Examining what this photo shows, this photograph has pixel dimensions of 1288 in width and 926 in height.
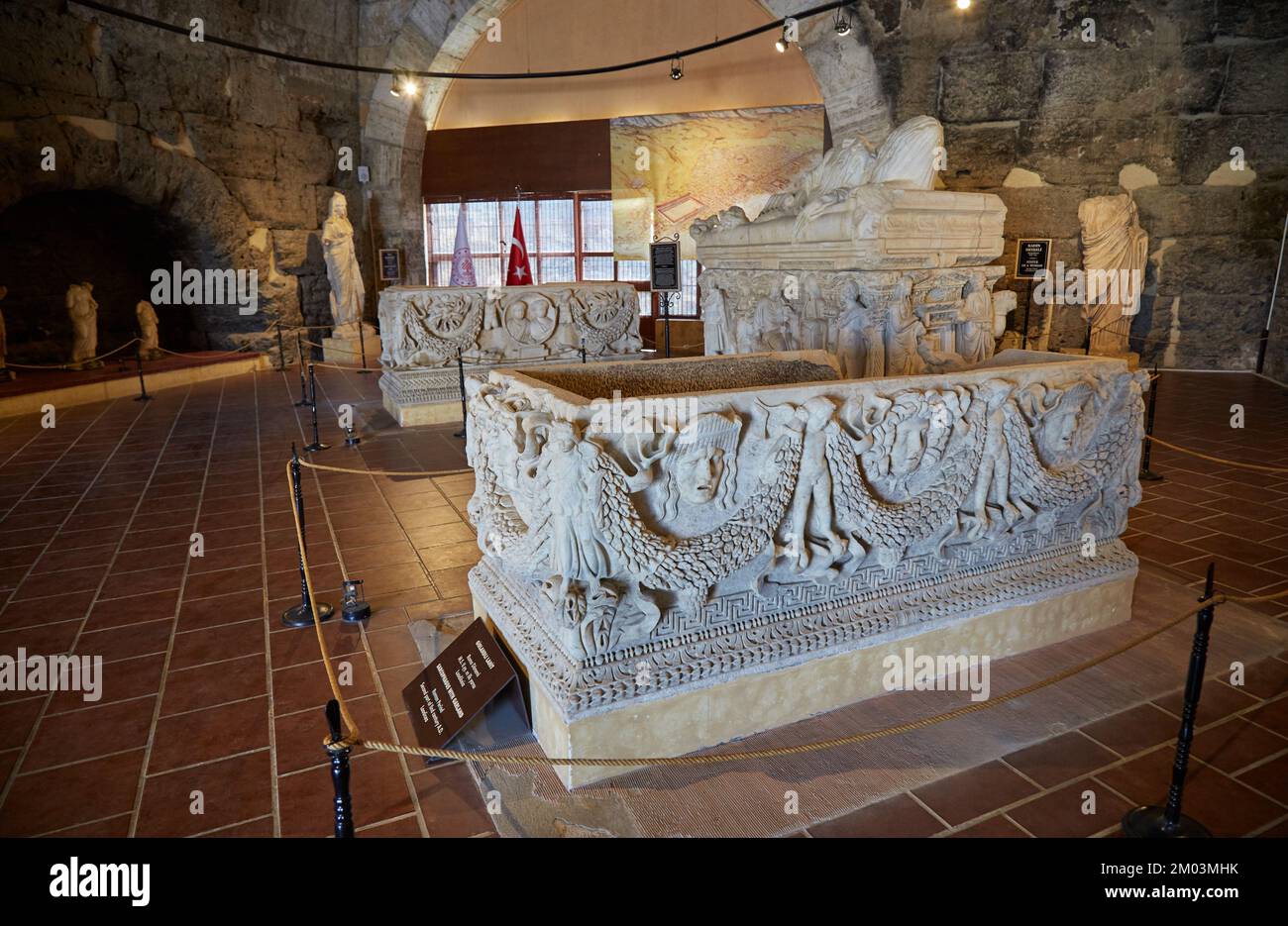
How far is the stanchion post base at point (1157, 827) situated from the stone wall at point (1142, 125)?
8936mm

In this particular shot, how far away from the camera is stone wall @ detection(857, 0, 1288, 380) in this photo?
9.06 m

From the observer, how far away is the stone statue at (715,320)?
754cm

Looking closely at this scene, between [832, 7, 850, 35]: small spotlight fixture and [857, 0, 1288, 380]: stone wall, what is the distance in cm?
31

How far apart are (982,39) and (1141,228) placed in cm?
293

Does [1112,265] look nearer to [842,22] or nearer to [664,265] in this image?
[842,22]

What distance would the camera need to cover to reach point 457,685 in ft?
8.81

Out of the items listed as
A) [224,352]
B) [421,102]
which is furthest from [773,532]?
[421,102]

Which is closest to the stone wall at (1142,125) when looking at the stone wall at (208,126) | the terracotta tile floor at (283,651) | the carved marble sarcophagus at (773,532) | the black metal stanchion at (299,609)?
the terracotta tile floor at (283,651)

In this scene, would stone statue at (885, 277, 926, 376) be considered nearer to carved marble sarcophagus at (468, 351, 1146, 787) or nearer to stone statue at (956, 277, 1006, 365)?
stone statue at (956, 277, 1006, 365)

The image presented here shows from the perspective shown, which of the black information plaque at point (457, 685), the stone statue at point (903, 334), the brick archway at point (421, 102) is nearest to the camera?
the black information plaque at point (457, 685)

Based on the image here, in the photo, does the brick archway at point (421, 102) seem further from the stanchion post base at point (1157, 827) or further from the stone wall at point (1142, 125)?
the stanchion post base at point (1157, 827)

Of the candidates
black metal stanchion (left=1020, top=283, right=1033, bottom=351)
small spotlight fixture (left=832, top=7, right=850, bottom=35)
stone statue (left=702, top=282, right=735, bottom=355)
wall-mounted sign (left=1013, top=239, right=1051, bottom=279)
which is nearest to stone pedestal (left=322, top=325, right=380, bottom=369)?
stone statue (left=702, top=282, right=735, bottom=355)

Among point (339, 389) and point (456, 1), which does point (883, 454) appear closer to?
point (339, 389)

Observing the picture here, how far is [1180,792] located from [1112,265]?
28.5 ft
